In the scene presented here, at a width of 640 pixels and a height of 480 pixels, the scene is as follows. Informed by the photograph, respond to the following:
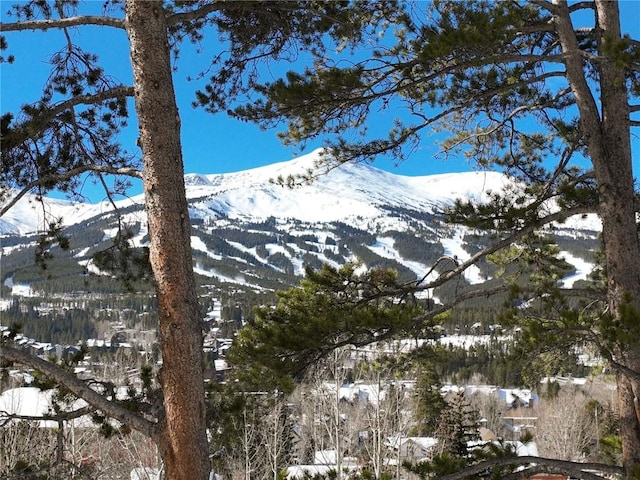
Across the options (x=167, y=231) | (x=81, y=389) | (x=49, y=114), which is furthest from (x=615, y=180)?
(x=49, y=114)

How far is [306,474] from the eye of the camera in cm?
439

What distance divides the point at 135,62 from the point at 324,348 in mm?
2510

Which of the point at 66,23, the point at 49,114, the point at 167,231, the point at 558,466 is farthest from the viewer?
the point at 558,466

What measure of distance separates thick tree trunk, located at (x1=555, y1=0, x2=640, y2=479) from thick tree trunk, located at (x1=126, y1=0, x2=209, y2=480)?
2792 millimetres

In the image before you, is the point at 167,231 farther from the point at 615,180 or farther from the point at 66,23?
the point at 615,180

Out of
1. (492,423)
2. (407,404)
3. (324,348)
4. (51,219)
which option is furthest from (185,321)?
(492,423)

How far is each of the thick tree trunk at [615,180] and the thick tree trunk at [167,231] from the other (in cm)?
279

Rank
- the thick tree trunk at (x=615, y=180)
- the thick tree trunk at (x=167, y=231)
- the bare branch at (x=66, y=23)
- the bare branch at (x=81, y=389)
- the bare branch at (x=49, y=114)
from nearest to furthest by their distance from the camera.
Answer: the bare branch at (x=81, y=389) → the thick tree trunk at (x=167, y=231) → the bare branch at (x=66, y=23) → the bare branch at (x=49, y=114) → the thick tree trunk at (x=615, y=180)

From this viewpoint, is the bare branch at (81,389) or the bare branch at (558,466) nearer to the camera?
the bare branch at (81,389)

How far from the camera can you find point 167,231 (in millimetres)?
3377

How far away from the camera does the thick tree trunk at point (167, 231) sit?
10.8ft

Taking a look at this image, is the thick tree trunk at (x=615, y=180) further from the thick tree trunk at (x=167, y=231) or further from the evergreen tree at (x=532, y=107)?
the thick tree trunk at (x=167, y=231)

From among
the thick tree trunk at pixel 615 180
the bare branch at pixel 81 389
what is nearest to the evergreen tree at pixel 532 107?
→ the thick tree trunk at pixel 615 180

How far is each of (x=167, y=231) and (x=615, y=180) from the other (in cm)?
320
